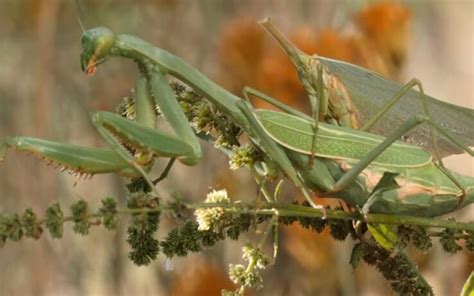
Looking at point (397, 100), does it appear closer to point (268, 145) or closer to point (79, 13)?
point (268, 145)

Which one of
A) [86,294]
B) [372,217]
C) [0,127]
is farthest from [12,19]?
[372,217]

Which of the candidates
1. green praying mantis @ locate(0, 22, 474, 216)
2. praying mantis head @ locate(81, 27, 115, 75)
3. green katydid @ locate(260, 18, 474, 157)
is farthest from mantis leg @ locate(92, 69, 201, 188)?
green katydid @ locate(260, 18, 474, 157)

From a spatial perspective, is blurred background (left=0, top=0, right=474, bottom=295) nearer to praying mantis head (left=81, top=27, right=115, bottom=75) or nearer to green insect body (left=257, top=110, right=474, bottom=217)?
green insect body (left=257, top=110, right=474, bottom=217)

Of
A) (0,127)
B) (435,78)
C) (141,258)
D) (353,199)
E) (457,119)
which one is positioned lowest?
(141,258)

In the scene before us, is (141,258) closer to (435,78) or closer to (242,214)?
(242,214)

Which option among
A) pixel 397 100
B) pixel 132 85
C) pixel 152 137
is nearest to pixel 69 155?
pixel 152 137

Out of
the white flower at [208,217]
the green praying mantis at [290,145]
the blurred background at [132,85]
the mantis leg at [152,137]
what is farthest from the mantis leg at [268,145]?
the blurred background at [132,85]
